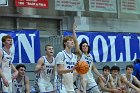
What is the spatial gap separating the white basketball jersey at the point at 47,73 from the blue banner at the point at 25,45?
86.9 inches

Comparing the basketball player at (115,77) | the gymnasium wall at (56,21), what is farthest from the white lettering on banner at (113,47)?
the basketball player at (115,77)

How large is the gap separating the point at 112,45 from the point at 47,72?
193 inches

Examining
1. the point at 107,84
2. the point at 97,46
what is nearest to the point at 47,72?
the point at 107,84

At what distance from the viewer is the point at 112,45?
15.2 meters

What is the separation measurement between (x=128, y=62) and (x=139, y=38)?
3.20 ft

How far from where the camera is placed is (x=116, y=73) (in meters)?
12.8

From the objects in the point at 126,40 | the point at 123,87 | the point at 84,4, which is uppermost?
the point at 84,4

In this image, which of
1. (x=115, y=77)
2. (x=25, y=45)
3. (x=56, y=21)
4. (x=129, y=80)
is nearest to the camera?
(x=129, y=80)

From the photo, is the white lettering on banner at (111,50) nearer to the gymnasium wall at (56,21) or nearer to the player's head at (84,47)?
the gymnasium wall at (56,21)

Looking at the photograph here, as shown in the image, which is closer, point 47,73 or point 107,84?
point 47,73

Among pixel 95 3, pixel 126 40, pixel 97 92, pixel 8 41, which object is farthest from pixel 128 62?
pixel 8 41

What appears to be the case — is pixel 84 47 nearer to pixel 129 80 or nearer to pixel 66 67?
pixel 66 67

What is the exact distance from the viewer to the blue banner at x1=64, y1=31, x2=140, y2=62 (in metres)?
14.8

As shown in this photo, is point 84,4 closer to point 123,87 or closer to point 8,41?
point 123,87
